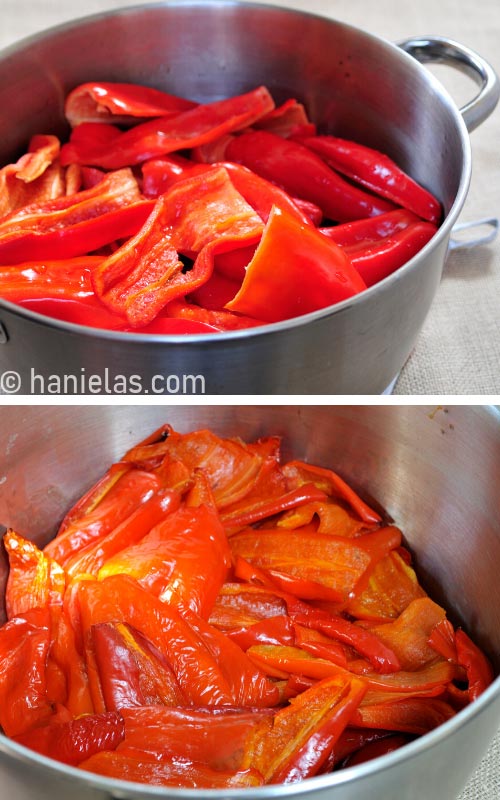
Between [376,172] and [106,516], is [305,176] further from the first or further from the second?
[106,516]

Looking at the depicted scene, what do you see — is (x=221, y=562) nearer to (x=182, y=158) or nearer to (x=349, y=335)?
(x=349, y=335)

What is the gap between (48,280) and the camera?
1.52 meters

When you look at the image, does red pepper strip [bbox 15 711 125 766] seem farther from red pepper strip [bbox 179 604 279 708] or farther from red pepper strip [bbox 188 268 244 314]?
red pepper strip [bbox 188 268 244 314]

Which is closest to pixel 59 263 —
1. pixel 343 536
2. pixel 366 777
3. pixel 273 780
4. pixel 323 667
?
pixel 343 536

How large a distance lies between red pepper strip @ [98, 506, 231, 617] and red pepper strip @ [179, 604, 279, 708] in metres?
0.06

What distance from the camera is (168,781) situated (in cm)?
111

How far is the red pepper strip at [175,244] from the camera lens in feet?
4.91

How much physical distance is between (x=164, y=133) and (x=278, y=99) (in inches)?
13.3

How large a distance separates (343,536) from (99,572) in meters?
0.43

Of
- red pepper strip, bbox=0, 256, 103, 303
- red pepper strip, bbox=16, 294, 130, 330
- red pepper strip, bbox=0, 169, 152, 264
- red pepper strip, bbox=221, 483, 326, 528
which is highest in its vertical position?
red pepper strip, bbox=0, 169, 152, 264

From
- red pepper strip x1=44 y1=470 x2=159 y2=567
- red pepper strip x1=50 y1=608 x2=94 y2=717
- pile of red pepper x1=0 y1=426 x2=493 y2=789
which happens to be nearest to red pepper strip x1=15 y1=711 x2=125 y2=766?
pile of red pepper x1=0 y1=426 x2=493 y2=789

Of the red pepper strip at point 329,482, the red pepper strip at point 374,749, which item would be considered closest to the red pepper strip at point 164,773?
the red pepper strip at point 374,749

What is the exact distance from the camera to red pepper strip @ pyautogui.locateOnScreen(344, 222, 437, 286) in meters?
1.63

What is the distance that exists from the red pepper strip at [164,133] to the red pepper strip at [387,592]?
0.93 metres
